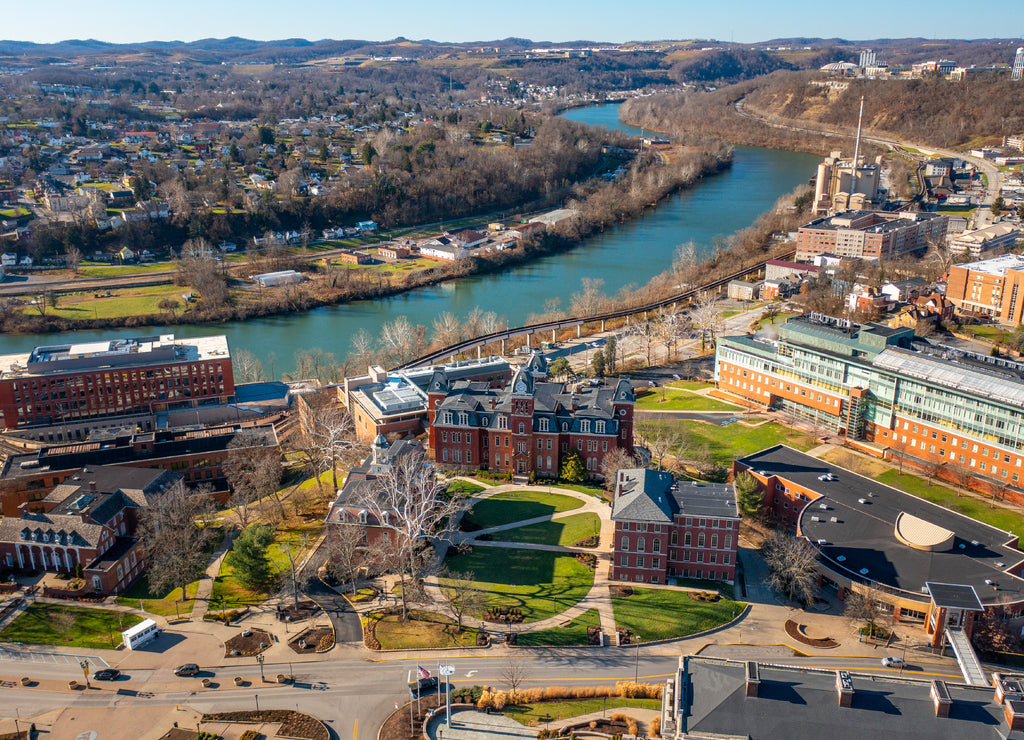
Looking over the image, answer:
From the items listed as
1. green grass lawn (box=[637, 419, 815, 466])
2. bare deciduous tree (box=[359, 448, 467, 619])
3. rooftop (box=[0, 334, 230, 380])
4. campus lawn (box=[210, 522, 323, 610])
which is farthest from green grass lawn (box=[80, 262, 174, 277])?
bare deciduous tree (box=[359, 448, 467, 619])

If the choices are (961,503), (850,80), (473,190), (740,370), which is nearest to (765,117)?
(850,80)

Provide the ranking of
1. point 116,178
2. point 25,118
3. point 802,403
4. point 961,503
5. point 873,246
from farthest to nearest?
point 25,118, point 116,178, point 873,246, point 802,403, point 961,503

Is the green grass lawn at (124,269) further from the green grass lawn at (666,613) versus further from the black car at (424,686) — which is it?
the green grass lawn at (666,613)

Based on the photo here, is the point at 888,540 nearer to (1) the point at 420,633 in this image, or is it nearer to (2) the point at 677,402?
(1) the point at 420,633

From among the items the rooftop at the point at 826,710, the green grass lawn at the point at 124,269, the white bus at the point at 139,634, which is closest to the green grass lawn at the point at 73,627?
the white bus at the point at 139,634

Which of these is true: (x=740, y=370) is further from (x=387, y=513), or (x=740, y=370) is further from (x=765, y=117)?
(x=765, y=117)

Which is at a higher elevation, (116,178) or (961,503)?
(116,178)

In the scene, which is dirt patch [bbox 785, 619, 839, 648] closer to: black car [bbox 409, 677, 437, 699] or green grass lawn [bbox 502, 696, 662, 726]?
green grass lawn [bbox 502, 696, 662, 726]
